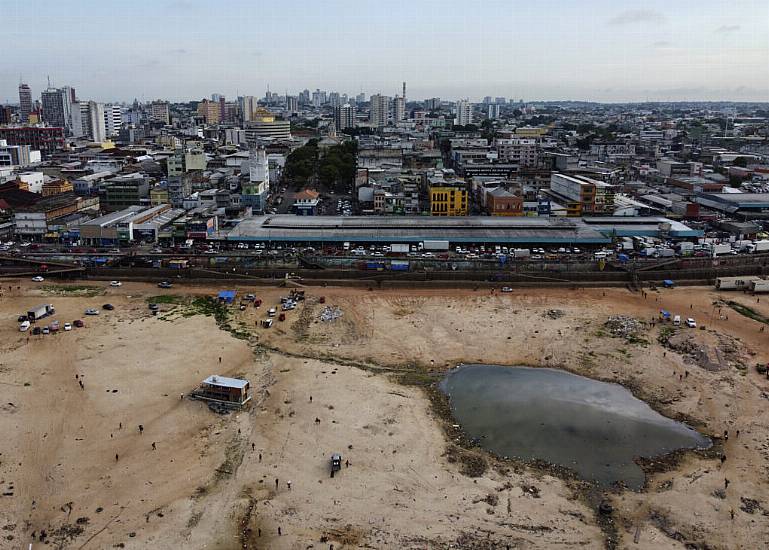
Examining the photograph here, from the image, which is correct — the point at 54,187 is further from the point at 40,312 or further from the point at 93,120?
the point at 93,120

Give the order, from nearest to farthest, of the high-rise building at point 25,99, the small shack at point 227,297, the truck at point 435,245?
the small shack at point 227,297
the truck at point 435,245
the high-rise building at point 25,99

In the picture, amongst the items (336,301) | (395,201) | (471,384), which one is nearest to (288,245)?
(336,301)

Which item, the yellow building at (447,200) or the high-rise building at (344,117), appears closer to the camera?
the yellow building at (447,200)

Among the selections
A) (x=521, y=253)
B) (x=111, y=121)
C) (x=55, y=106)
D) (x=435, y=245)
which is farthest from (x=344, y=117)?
(x=521, y=253)

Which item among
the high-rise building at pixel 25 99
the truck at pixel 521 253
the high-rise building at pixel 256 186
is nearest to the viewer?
the truck at pixel 521 253

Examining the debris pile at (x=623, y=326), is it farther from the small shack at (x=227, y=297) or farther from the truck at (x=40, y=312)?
the truck at (x=40, y=312)

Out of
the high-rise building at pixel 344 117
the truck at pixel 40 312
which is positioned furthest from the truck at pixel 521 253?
the high-rise building at pixel 344 117

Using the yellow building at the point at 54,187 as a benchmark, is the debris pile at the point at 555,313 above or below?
below

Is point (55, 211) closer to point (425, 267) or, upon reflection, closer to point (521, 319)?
point (425, 267)
